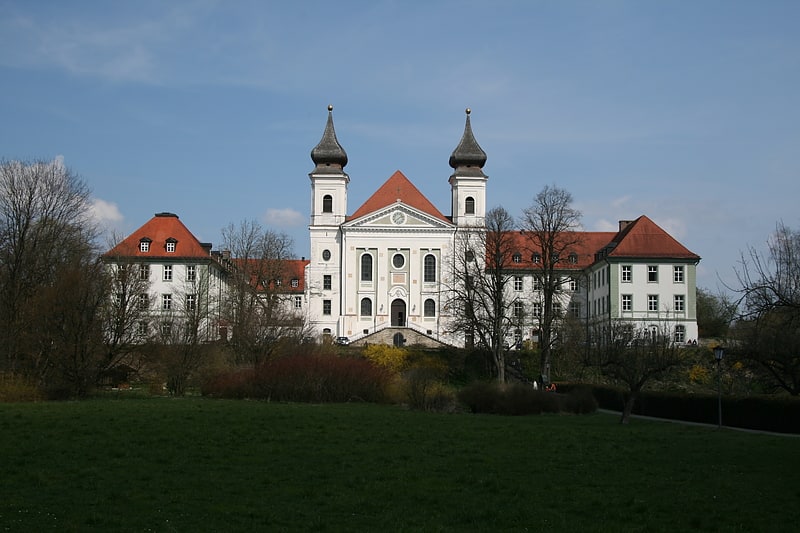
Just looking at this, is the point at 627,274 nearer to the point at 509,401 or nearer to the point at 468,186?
the point at 468,186

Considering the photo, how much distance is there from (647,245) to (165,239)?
35.2 metres

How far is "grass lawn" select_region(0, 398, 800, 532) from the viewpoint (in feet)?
33.6

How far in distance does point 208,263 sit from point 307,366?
3531 cm

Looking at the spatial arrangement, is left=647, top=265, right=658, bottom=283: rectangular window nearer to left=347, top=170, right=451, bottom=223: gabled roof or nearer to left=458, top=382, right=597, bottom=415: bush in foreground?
left=347, top=170, right=451, bottom=223: gabled roof

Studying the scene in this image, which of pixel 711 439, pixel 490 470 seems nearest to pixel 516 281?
pixel 711 439

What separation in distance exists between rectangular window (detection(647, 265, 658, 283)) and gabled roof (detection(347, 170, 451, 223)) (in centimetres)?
1532

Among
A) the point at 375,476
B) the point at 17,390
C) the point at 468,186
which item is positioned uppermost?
the point at 468,186

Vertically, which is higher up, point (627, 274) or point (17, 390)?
point (627, 274)

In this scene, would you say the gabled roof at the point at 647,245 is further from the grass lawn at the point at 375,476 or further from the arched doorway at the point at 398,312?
the grass lawn at the point at 375,476

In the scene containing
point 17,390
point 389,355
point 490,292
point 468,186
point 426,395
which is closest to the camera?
point 17,390

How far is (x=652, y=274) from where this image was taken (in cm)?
6353

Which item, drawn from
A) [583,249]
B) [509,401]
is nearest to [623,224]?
[583,249]

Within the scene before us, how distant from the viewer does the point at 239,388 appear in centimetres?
3234

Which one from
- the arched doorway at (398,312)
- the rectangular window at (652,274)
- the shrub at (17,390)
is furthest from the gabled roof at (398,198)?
the shrub at (17,390)
